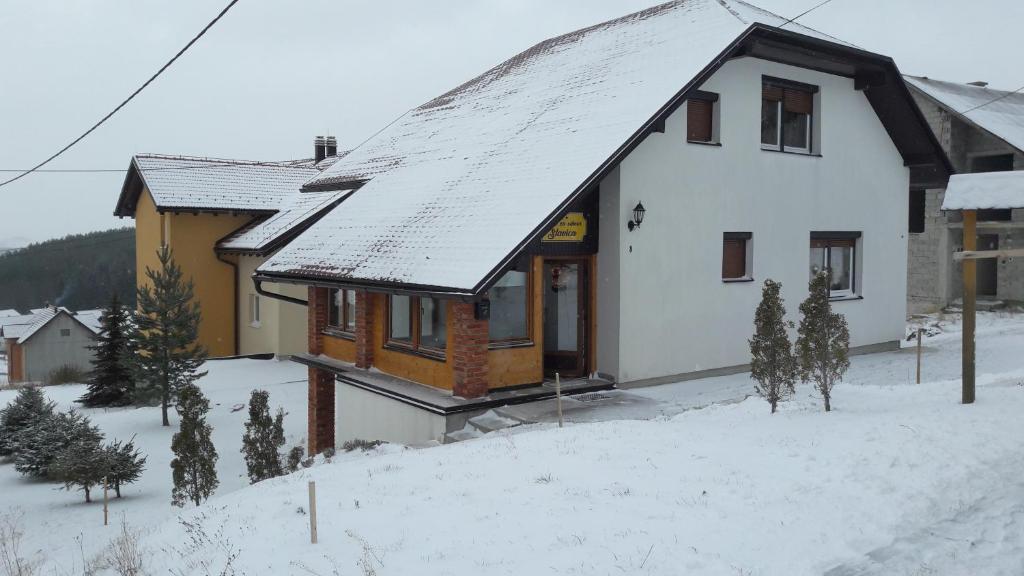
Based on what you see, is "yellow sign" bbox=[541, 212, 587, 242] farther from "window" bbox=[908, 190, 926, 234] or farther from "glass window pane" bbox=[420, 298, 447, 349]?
"window" bbox=[908, 190, 926, 234]

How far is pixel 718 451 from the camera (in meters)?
7.98

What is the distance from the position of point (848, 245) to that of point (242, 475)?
12.8 m

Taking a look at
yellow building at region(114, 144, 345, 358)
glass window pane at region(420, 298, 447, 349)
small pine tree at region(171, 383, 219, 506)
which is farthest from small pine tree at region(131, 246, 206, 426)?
small pine tree at region(171, 383, 219, 506)

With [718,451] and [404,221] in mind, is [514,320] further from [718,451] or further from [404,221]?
[718,451]

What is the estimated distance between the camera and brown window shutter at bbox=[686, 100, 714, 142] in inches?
546

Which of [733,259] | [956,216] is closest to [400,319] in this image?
[733,259]

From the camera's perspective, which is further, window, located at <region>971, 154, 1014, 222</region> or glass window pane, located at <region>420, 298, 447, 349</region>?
window, located at <region>971, 154, 1014, 222</region>

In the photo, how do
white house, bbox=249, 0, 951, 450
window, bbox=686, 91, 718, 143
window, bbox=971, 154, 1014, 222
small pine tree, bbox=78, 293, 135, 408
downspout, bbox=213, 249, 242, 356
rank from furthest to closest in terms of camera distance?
window, bbox=971, 154, 1014, 222 → downspout, bbox=213, 249, 242, 356 → small pine tree, bbox=78, 293, 135, 408 → window, bbox=686, 91, 718, 143 → white house, bbox=249, 0, 951, 450

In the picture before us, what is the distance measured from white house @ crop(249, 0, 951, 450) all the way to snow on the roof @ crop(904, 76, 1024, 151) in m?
11.7

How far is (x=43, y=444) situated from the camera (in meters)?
15.8

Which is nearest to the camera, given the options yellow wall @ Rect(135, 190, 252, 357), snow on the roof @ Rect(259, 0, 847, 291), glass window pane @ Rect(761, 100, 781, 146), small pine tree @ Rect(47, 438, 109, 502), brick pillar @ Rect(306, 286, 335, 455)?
snow on the roof @ Rect(259, 0, 847, 291)

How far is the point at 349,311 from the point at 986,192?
10991 millimetres

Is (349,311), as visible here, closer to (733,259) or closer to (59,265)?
(733,259)

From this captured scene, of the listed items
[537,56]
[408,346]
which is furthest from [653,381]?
[537,56]
